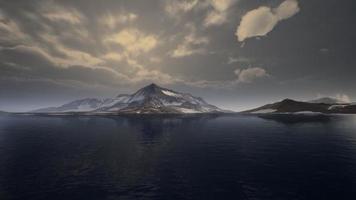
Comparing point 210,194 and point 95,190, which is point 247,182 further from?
point 95,190

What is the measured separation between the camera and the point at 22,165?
37281 millimetres

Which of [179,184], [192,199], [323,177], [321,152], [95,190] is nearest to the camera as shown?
[192,199]

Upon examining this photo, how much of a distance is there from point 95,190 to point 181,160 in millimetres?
19848

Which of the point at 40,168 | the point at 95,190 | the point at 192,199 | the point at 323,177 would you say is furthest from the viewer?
the point at 40,168

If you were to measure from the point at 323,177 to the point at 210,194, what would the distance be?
19764 millimetres

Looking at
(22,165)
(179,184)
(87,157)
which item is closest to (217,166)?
(179,184)

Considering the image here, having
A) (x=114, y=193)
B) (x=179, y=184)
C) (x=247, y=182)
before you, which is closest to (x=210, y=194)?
(x=179, y=184)

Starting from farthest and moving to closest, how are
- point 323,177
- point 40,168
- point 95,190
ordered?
point 40,168
point 323,177
point 95,190

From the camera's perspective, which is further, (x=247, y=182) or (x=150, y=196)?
(x=247, y=182)

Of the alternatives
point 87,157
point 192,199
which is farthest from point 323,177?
point 87,157

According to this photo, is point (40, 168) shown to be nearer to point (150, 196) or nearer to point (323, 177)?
point (150, 196)

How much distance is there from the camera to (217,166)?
37.0 m

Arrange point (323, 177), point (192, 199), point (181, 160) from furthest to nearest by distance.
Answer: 1. point (181, 160)
2. point (323, 177)
3. point (192, 199)

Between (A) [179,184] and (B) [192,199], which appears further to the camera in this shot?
(A) [179,184]
